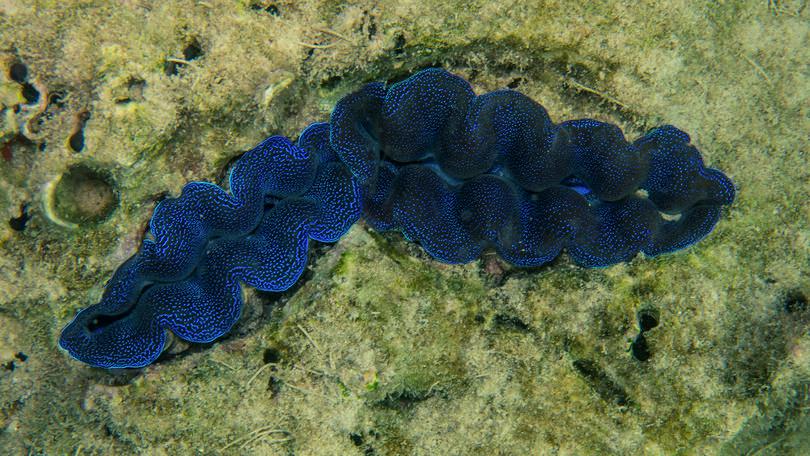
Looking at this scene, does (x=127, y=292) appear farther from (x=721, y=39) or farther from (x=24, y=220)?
(x=721, y=39)

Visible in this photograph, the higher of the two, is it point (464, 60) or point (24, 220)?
point (464, 60)

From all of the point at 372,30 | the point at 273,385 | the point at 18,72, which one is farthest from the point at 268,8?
the point at 273,385

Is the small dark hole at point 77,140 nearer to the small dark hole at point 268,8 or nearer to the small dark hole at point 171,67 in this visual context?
the small dark hole at point 171,67

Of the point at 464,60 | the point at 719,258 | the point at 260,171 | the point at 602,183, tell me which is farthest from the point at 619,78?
the point at 260,171

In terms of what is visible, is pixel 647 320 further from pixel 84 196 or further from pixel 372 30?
pixel 84 196

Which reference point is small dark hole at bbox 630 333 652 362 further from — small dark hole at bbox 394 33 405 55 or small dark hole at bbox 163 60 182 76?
small dark hole at bbox 163 60 182 76

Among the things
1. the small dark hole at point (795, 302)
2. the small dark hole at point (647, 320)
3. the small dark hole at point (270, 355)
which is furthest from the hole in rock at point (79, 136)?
the small dark hole at point (795, 302)

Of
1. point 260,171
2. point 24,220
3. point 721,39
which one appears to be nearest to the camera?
point 24,220

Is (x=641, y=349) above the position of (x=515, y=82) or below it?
below
